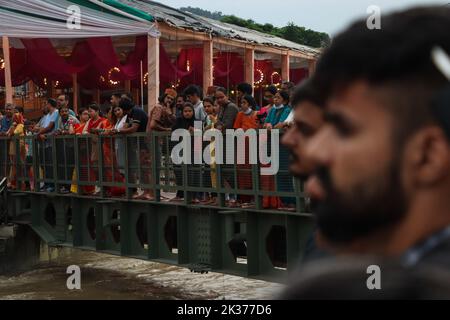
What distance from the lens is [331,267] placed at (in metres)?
0.90

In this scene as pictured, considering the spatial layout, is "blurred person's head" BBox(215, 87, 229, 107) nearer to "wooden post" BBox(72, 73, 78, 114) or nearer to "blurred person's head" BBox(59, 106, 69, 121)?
"blurred person's head" BBox(59, 106, 69, 121)

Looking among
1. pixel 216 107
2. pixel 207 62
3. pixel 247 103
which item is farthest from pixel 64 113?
pixel 207 62

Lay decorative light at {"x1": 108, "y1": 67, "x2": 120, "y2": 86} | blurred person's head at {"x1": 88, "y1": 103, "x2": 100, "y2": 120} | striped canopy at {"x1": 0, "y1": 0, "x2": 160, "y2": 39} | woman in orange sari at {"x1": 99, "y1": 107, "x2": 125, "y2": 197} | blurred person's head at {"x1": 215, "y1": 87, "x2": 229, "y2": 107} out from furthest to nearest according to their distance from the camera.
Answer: decorative light at {"x1": 108, "y1": 67, "x2": 120, "y2": 86}
striped canopy at {"x1": 0, "y1": 0, "x2": 160, "y2": 39}
blurred person's head at {"x1": 88, "y1": 103, "x2": 100, "y2": 120}
woman in orange sari at {"x1": 99, "y1": 107, "x2": 125, "y2": 197}
blurred person's head at {"x1": 215, "y1": 87, "x2": 229, "y2": 107}

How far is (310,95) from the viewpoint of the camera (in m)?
1.35

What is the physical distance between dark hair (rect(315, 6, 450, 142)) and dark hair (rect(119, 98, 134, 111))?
36.4 ft

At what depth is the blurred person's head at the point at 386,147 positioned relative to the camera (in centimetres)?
107

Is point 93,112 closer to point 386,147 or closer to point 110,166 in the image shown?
point 110,166

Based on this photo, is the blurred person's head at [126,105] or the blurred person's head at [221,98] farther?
the blurred person's head at [126,105]

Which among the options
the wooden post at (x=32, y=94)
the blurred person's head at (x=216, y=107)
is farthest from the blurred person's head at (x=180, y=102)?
the wooden post at (x=32, y=94)

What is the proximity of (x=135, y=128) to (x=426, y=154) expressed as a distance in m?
10.9

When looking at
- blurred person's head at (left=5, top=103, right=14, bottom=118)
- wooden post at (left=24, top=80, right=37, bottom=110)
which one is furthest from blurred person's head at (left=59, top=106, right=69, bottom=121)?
wooden post at (left=24, top=80, right=37, bottom=110)

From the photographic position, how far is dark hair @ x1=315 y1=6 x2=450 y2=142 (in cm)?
108

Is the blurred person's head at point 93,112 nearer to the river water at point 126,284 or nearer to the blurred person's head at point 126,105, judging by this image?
the blurred person's head at point 126,105

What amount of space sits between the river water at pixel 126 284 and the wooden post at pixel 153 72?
3.51m
